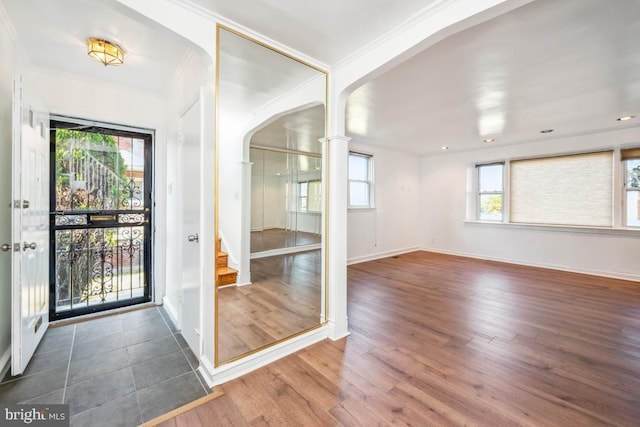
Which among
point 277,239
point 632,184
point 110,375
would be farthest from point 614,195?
point 110,375

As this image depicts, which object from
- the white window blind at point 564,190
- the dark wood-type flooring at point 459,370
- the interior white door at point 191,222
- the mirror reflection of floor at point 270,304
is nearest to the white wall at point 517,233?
the white window blind at point 564,190

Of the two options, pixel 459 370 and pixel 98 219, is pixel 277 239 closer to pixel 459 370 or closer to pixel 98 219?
pixel 98 219

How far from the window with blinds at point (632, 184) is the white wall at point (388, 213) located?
3.61 meters

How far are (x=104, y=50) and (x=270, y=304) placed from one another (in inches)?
109

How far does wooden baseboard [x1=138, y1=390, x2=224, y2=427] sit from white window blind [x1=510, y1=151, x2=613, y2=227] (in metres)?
6.25

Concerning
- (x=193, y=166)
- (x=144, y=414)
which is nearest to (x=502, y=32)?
(x=193, y=166)

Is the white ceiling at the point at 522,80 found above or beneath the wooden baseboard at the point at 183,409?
above

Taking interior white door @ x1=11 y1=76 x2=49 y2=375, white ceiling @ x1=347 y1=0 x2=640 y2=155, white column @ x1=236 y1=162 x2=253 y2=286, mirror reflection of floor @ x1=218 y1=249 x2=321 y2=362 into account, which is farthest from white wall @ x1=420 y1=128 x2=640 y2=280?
interior white door @ x1=11 y1=76 x2=49 y2=375

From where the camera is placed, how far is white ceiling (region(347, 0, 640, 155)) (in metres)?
1.89

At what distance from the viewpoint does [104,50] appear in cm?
213

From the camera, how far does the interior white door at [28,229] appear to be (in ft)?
5.93

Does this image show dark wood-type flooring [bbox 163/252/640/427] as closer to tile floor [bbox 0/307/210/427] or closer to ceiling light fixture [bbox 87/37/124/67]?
tile floor [bbox 0/307/210/427]

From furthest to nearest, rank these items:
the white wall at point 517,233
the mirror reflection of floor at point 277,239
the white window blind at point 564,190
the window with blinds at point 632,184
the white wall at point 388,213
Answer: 1. the white wall at point 388,213
2. the white window blind at point 564,190
3. the white wall at point 517,233
4. the window with blinds at point 632,184
5. the mirror reflection of floor at point 277,239

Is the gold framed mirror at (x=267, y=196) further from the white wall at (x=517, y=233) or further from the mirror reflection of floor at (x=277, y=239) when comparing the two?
the white wall at (x=517, y=233)
